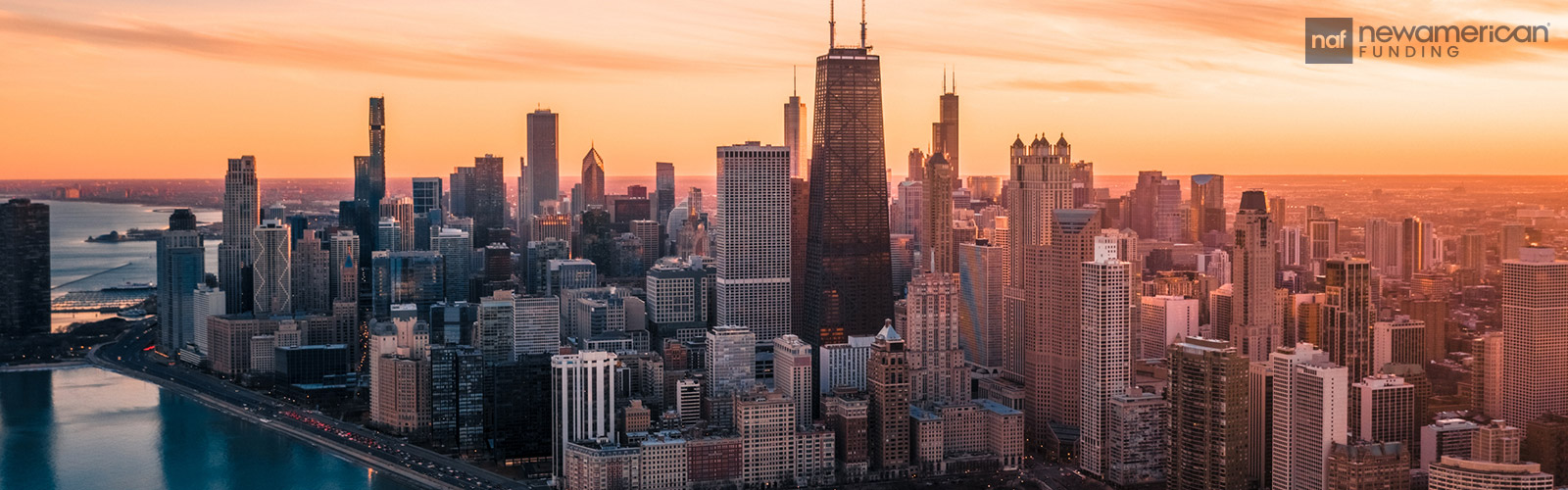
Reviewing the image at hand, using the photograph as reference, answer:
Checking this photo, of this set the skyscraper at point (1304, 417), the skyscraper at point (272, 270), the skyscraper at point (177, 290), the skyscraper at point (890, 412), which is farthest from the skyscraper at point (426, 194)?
the skyscraper at point (1304, 417)

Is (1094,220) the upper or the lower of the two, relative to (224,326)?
upper

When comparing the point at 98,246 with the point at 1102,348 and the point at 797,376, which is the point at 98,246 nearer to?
the point at 797,376

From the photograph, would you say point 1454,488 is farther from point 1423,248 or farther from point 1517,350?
point 1423,248

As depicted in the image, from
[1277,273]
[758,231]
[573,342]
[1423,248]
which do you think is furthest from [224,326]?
[1423,248]

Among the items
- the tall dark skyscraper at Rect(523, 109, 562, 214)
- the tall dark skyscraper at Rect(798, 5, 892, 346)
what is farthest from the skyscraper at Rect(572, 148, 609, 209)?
the tall dark skyscraper at Rect(798, 5, 892, 346)

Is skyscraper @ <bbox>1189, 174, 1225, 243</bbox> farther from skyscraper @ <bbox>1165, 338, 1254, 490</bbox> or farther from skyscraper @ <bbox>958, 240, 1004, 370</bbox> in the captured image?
skyscraper @ <bbox>1165, 338, 1254, 490</bbox>

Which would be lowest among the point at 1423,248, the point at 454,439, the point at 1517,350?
the point at 454,439
